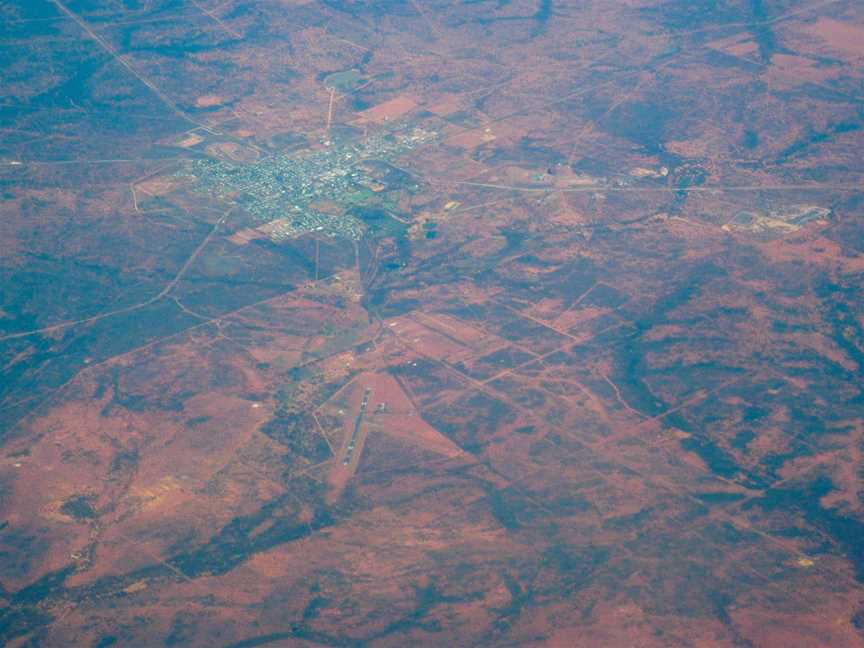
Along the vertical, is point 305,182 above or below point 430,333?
above

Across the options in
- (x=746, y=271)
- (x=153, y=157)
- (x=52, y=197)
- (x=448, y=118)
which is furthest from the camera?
(x=448, y=118)

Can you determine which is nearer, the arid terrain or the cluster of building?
the arid terrain

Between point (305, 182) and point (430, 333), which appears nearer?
point (430, 333)

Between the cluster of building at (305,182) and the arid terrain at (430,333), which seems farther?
the cluster of building at (305,182)

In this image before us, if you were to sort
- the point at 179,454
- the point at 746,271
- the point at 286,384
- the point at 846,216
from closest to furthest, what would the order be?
1. the point at 179,454
2. the point at 286,384
3. the point at 746,271
4. the point at 846,216

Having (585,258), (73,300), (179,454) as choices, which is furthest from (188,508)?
(585,258)

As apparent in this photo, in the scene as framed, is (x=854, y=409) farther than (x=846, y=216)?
No

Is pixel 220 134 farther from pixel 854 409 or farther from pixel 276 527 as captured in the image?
pixel 854 409

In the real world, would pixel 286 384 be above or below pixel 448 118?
below
